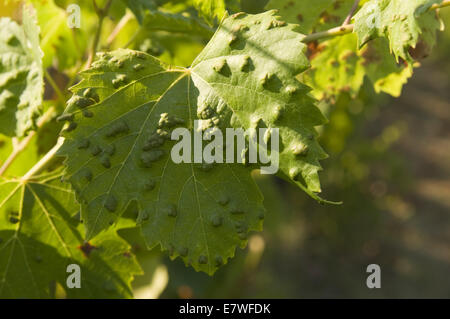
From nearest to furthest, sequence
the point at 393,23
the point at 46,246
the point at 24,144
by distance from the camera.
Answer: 1. the point at 393,23
2. the point at 46,246
3. the point at 24,144

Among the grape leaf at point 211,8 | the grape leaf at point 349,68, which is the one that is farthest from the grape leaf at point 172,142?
the grape leaf at point 349,68

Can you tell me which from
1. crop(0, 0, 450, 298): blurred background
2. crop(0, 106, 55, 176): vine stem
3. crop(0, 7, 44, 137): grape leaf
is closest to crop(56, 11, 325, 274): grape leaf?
crop(0, 7, 44, 137): grape leaf

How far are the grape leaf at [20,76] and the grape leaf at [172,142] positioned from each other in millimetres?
208

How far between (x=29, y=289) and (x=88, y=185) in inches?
16.4

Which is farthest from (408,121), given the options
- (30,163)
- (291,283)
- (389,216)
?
(30,163)

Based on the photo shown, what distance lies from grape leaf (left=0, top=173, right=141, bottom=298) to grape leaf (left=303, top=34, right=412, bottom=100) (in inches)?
30.8


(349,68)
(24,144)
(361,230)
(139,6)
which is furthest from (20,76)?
(361,230)

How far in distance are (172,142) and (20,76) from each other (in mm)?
490

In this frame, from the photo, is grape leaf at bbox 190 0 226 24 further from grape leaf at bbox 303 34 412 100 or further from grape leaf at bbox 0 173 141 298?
grape leaf at bbox 0 173 141 298

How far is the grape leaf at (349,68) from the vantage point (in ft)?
5.09

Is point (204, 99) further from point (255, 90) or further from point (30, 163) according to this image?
point (30, 163)

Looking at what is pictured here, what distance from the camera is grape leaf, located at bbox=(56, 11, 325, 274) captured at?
3.65 ft

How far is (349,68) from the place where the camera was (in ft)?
5.29

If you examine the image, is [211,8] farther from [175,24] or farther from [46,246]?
[46,246]
